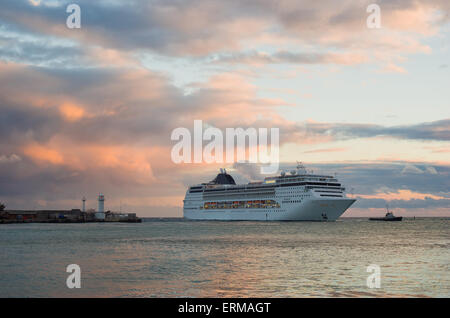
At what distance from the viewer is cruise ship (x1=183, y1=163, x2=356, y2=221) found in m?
127

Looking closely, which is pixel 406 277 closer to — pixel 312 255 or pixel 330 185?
pixel 312 255

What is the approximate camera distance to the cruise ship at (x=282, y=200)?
416ft

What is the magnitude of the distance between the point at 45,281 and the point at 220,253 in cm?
2094

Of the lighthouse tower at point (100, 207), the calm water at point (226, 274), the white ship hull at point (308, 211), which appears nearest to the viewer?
the calm water at point (226, 274)

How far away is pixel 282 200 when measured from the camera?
13625 centimetres

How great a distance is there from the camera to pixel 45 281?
28906 millimetres
